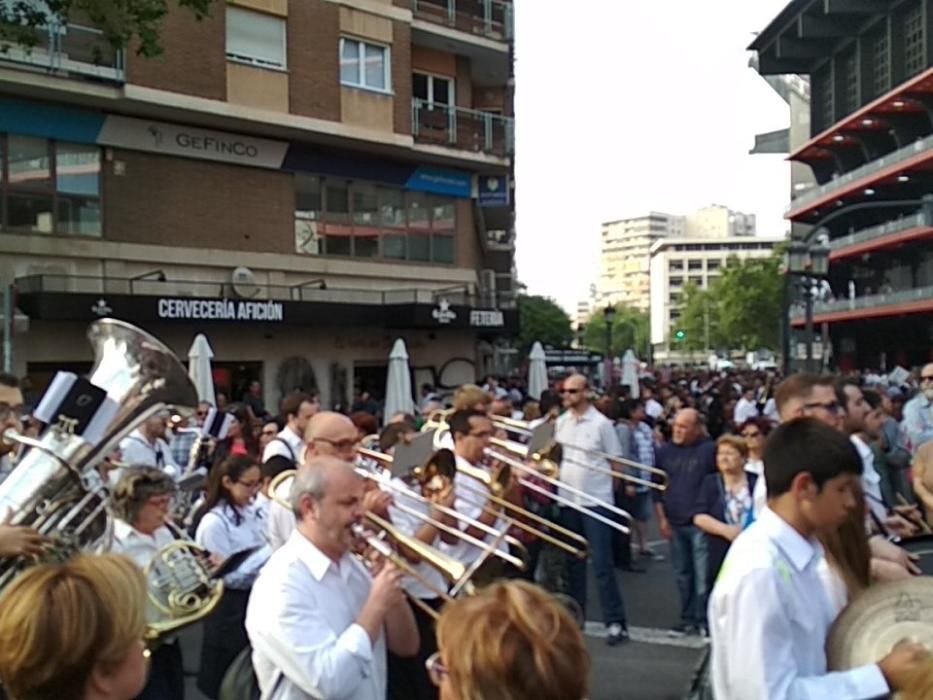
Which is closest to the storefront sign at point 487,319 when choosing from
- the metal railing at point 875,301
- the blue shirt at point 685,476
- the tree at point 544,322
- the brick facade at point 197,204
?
the brick facade at point 197,204

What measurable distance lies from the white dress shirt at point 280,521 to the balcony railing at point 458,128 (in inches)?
847

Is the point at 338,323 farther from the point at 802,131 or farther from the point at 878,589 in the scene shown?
the point at 802,131

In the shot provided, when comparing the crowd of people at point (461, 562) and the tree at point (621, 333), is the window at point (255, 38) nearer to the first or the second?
the crowd of people at point (461, 562)

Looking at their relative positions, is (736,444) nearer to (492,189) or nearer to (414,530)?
(414,530)

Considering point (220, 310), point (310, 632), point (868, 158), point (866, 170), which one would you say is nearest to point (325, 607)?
point (310, 632)

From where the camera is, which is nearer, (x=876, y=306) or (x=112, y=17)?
(x=112, y=17)

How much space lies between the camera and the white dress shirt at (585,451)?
26.5 feet

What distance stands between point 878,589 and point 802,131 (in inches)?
2688

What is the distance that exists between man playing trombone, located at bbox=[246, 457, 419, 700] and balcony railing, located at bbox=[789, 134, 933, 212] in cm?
4302

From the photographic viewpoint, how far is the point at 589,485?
8094mm

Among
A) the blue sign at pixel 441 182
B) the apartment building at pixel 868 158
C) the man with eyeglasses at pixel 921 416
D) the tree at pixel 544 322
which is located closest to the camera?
the man with eyeglasses at pixel 921 416

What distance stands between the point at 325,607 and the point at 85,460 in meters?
1.29

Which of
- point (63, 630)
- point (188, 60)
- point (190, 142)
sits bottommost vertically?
point (63, 630)

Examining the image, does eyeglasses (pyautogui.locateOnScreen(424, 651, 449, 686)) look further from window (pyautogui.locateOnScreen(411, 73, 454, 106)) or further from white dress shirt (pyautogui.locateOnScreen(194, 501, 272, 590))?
window (pyautogui.locateOnScreen(411, 73, 454, 106))
